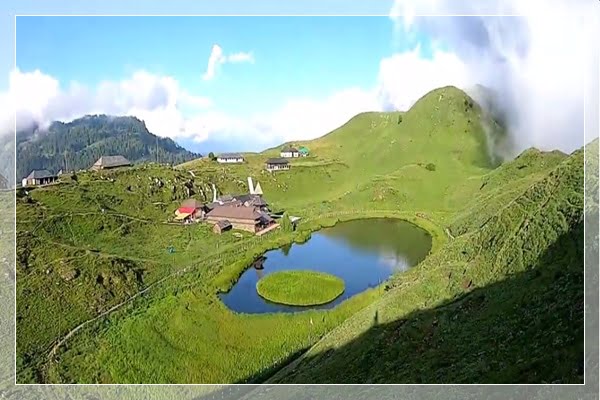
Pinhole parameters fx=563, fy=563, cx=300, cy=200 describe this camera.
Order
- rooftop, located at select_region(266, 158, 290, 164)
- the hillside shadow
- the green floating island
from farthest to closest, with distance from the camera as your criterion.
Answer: rooftop, located at select_region(266, 158, 290, 164) → the green floating island → the hillside shadow

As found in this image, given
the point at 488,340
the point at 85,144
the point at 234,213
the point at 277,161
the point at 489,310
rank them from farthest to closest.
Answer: the point at 277,161, the point at 234,213, the point at 85,144, the point at 489,310, the point at 488,340

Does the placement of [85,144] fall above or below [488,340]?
above

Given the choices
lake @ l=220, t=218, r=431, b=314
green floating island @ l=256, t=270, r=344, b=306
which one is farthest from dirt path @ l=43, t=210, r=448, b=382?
green floating island @ l=256, t=270, r=344, b=306

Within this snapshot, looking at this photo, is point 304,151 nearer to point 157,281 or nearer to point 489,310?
point 157,281

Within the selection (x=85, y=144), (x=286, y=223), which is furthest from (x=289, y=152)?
(x=85, y=144)

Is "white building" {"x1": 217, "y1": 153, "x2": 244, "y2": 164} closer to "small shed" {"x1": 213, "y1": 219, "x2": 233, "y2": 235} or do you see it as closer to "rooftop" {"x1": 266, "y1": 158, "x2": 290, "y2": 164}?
"rooftop" {"x1": 266, "y1": 158, "x2": 290, "y2": 164}

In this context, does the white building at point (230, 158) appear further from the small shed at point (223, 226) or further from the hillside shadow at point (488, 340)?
the hillside shadow at point (488, 340)

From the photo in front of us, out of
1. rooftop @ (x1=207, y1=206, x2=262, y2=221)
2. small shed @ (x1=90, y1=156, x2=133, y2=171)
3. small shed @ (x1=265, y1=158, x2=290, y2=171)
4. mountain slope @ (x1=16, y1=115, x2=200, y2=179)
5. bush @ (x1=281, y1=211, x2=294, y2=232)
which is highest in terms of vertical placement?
mountain slope @ (x1=16, y1=115, x2=200, y2=179)
